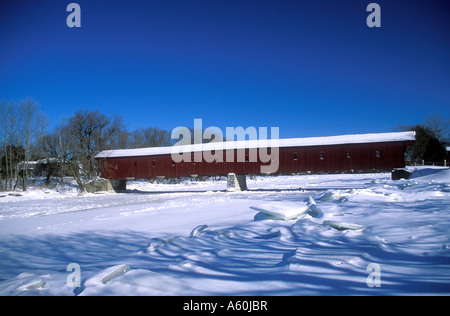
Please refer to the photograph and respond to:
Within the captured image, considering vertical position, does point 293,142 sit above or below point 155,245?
above

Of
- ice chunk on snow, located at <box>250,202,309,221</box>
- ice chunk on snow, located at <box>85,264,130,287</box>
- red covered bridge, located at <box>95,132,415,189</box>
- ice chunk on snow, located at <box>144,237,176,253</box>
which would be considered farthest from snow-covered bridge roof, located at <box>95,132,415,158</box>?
ice chunk on snow, located at <box>85,264,130,287</box>

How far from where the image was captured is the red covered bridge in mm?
21531

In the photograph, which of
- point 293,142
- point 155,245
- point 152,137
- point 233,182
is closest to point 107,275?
point 155,245

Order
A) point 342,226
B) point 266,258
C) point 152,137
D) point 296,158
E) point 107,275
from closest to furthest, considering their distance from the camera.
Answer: point 107,275, point 266,258, point 342,226, point 296,158, point 152,137

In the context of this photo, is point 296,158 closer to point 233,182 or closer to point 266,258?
point 233,182

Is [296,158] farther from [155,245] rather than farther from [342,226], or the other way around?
[155,245]

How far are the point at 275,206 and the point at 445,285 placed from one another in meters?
4.02

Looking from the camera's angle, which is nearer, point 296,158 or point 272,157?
point 296,158

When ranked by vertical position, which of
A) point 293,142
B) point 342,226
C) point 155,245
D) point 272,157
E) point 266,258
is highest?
point 293,142

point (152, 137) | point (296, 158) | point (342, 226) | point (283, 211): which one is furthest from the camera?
point (152, 137)

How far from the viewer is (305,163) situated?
23078mm

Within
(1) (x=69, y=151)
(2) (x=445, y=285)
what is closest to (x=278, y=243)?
(2) (x=445, y=285)

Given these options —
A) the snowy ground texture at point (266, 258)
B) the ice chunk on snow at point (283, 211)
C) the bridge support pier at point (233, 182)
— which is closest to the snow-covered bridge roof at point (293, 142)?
the bridge support pier at point (233, 182)

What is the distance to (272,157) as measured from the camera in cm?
2389
